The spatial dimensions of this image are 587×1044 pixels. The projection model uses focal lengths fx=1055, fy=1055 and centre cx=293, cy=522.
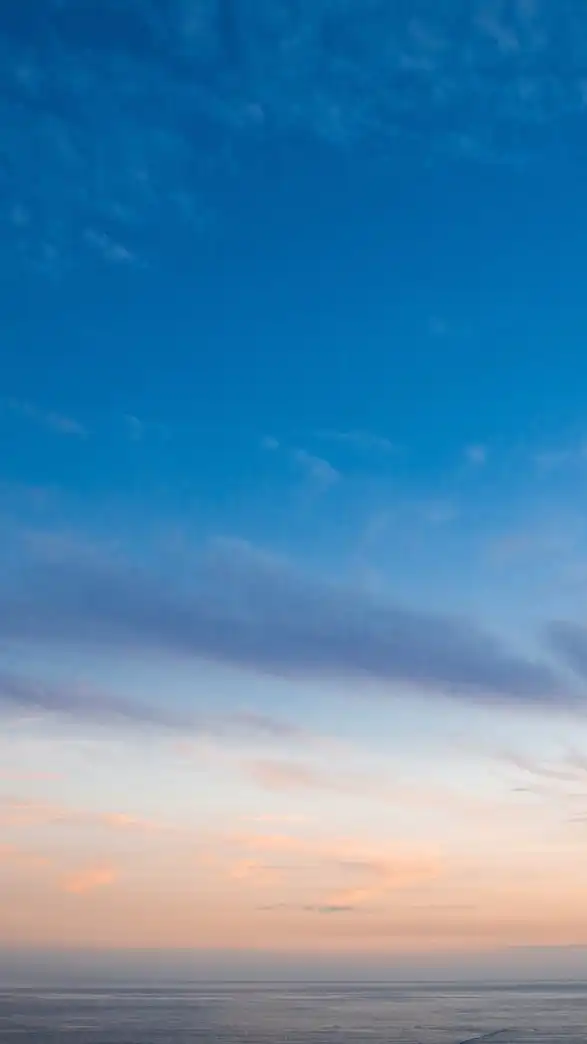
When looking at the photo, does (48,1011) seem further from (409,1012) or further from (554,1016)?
(554,1016)

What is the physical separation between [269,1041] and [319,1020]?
60.9 feet

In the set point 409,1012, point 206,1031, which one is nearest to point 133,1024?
point 206,1031

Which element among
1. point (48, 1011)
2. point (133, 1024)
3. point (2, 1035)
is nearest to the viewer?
point (2, 1035)

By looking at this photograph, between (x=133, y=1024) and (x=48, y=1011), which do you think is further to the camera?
(x=48, y=1011)

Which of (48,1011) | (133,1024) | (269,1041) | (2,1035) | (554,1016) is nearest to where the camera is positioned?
(269,1041)

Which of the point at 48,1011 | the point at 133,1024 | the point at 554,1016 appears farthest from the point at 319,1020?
the point at 48,1011

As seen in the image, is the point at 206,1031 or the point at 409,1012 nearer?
A: the point at 206,1031

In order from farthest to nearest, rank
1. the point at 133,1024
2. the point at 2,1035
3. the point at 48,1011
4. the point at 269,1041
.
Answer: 1. the point at 48,1011
2. the point at 133,1024
3. the point at 2,1035
4. the point at 269,1041

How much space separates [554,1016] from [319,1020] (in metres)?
17.9

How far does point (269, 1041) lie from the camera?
48719 mm

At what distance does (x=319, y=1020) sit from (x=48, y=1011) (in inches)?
1001

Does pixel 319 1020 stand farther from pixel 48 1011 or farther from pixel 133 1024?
pixel 48 1011

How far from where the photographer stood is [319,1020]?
6569 centimetres

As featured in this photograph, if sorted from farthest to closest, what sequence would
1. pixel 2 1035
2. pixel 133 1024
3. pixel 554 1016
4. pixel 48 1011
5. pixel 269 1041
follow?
pixel 48 1011 < pixel 554 1016 < pixel 133 1024 < pixel 2 1035 < pixel 269 1041
